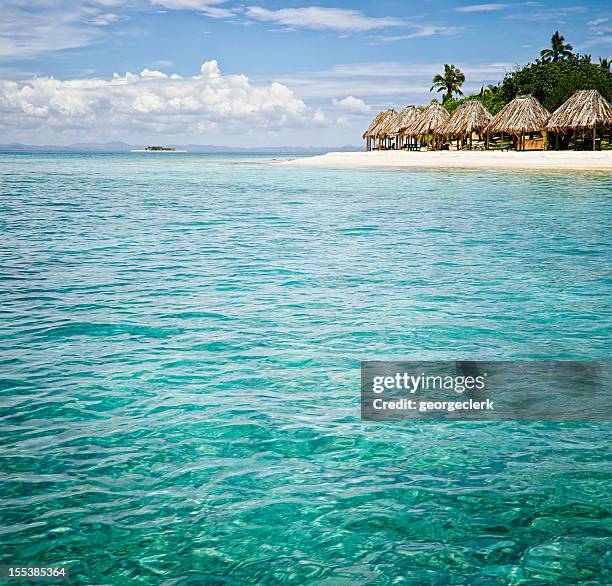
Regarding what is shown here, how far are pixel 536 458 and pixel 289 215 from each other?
50.5ft

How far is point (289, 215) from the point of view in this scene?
18.9 metres

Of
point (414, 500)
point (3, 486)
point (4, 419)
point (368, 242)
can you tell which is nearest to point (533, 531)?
point (414, 500)

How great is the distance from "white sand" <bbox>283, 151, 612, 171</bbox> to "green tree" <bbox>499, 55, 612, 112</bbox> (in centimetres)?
1109

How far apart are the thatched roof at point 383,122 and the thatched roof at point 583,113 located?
72.0 feet

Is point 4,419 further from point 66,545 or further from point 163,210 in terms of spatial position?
point 163,210

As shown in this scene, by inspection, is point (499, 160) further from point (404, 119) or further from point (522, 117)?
point (404, 119)

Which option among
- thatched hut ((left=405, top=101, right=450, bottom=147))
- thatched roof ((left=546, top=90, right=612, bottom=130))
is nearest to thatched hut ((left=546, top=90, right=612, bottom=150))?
thatched roof ((left=546, top=90, right=612, bottom=130))

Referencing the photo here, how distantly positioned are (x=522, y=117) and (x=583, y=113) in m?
4.97

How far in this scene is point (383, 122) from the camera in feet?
214

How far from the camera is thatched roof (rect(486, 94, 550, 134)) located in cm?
4691

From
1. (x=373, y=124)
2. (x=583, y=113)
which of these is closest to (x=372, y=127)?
(x=373, y=124)

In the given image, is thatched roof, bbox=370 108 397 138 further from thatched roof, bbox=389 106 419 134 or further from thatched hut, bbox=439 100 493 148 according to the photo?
thatched hut, bbox=439 100 493 148

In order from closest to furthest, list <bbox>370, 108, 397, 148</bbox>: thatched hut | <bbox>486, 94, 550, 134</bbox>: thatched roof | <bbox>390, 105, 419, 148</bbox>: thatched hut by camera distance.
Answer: <bbox>486, 94, 550, 134</bbox>: thatched roof < <bbox>390, 105, 419, 148</bbox>: thatched hut < <bbox>370, 108, 397, 148</bbox>: thatched hut

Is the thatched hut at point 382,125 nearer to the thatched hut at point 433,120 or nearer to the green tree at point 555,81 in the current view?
the thatched hut at point 433,120
